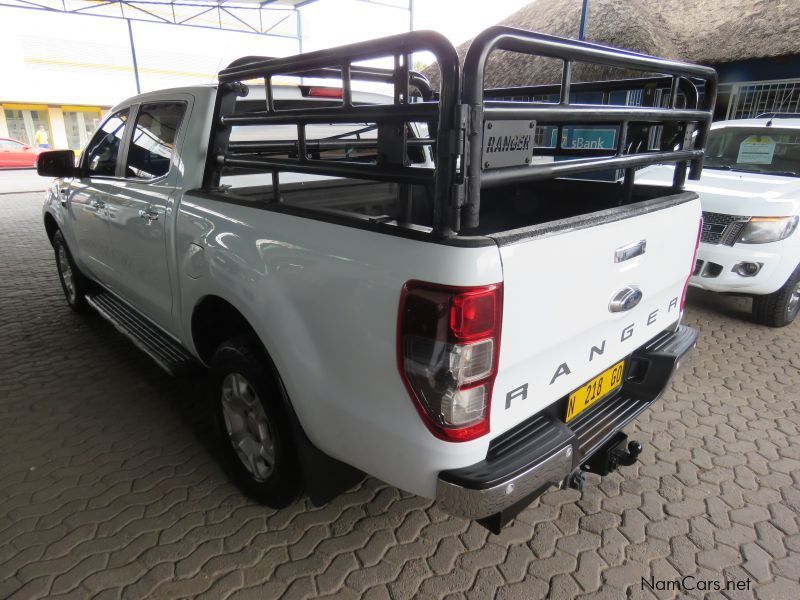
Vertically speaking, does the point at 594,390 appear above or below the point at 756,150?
below

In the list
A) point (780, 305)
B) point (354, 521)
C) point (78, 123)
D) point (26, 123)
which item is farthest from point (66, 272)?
point (78, 123)

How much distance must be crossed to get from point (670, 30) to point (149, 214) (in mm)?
14564

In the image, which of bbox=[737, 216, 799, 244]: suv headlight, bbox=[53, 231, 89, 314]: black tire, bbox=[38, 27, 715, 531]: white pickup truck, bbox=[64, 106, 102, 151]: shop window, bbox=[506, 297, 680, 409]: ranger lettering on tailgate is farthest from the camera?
bbox=[64, 106, 102, 151]: shop window

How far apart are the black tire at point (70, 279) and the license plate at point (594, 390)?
4.11 m

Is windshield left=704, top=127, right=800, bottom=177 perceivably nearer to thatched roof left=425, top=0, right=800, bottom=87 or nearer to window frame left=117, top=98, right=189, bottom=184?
window frame left=117, top=98, right=189, bottom=184

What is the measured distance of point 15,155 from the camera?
19.7 m

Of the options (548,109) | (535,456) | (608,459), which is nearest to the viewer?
(548,109)

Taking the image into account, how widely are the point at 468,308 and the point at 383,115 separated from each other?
0.60 meters

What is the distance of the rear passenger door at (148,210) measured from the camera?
2672 millimetres

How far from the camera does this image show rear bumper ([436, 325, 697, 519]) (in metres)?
1.56

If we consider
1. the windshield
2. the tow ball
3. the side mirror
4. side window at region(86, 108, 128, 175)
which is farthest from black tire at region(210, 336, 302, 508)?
the windshield

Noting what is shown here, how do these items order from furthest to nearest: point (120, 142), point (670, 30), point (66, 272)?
point (670, 30)
point (66, 272)
point (120, 142)

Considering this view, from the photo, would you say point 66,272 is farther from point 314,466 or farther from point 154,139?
point 314,466

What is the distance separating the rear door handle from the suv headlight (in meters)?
4.31
